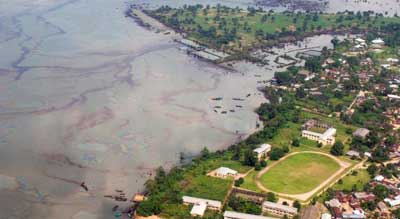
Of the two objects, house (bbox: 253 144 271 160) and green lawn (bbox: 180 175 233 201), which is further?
house (bbox: 253 144 271 160)

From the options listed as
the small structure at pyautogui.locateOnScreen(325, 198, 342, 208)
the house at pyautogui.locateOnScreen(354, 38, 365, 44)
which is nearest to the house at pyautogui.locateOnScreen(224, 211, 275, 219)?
the small structure at pyautogui.locateOnScreen(325, 198, 342, 208)

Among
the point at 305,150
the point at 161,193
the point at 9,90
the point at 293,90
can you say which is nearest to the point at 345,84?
the point at 293,90

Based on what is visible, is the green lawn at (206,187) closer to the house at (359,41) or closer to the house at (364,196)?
the house at (364,196)

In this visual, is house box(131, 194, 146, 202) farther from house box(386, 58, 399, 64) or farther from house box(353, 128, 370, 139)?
house box(386, 58, 399, 64)

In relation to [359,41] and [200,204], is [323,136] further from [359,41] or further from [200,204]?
[359,41]

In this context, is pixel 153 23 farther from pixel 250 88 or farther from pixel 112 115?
pixel 112 115

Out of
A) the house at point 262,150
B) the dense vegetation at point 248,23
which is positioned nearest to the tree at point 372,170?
the house at point 262,150
